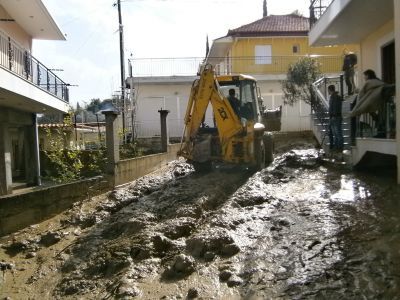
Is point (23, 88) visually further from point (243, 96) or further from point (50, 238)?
point (50, 238)

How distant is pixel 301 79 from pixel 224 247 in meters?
16.9

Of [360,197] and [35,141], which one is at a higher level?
[35,141]

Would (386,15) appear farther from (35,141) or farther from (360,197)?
(35,141)

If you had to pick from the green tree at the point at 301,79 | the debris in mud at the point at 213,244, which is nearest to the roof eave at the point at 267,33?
the green tree at the point at 301,79

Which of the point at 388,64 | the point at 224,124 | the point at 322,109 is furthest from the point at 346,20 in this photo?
the point at 224,124

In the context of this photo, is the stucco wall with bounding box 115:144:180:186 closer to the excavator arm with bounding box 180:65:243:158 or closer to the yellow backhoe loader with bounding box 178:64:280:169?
the yellow backhoe loader with bounding box 178:64:280:169

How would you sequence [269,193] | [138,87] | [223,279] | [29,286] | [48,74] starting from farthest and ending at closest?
[138,87], [48,74], [269,193], [29,286], [223,279]

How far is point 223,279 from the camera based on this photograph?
5.52 meters

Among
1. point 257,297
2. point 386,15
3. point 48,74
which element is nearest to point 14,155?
point 48,74

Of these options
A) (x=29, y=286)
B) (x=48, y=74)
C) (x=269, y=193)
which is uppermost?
(x=48, y=74)

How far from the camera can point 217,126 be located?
12.1 metres

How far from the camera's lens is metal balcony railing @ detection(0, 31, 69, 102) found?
41.9 feet

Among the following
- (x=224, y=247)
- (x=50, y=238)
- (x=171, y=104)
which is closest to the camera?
(x=224, y=247)

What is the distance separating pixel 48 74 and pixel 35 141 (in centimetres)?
293
